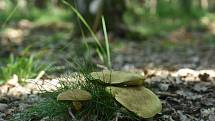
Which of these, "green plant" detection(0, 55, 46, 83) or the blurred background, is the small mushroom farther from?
"green plant" detection(0, 55, 46, 83)

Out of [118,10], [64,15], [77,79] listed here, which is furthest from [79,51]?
[64,15]

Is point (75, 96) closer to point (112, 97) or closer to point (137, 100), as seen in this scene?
point (112, 97)

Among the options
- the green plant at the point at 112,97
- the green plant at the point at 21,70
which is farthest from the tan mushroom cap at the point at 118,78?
the green plant at the point at 21,70

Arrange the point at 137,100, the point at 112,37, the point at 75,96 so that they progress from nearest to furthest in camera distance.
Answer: the point at 75,96
the point at 137,100
the point at 112,37

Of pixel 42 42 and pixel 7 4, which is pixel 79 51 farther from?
pixel 7 4

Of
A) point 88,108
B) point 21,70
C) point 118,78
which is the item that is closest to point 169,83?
point 118,78

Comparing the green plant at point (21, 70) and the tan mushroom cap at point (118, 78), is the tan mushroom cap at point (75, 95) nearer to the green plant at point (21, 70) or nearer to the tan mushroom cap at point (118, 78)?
the tan mushroom cap at point (118, 78)
